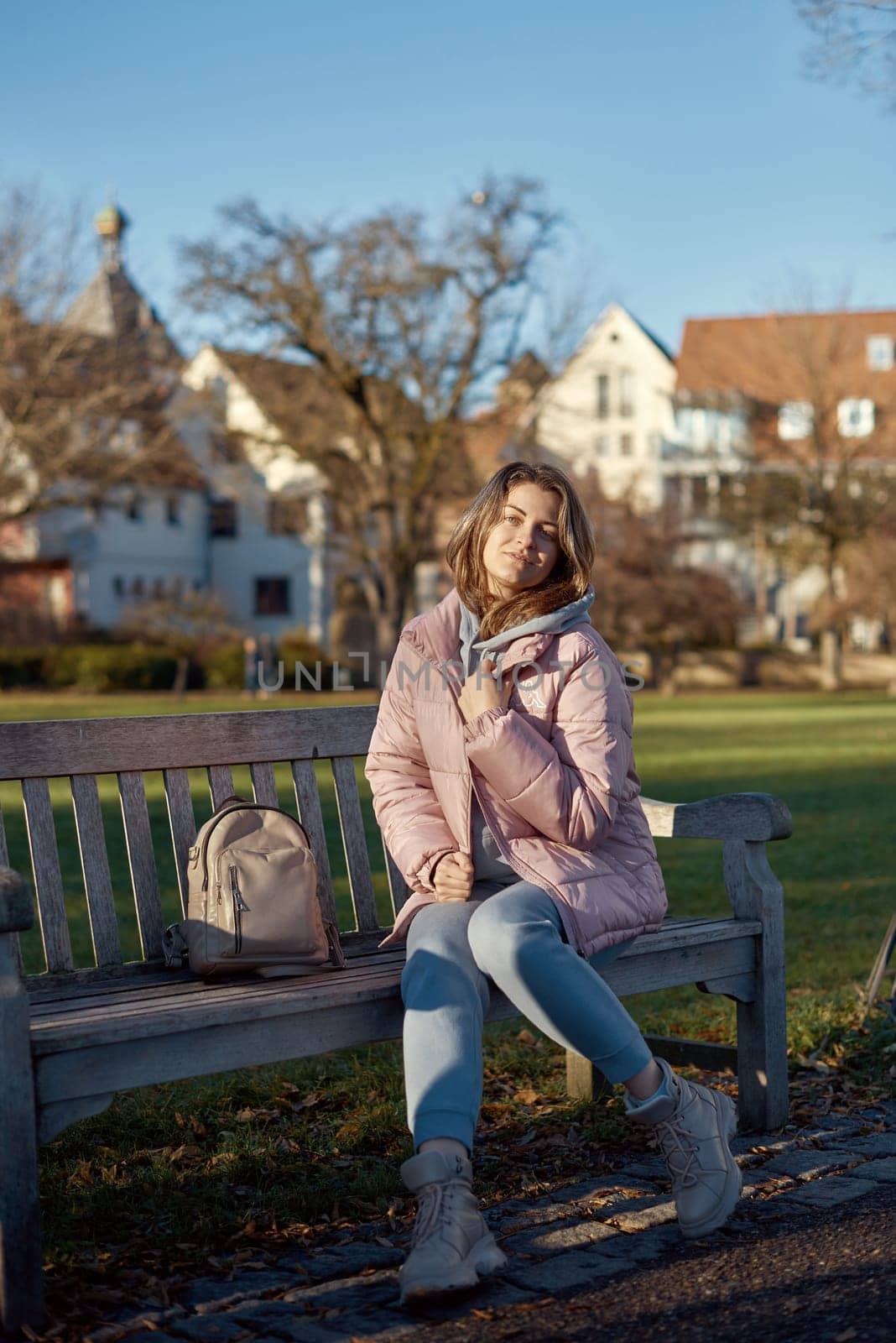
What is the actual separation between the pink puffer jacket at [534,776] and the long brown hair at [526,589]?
0.30 ft

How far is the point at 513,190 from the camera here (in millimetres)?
33594

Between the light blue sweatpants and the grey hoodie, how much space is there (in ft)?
0.55

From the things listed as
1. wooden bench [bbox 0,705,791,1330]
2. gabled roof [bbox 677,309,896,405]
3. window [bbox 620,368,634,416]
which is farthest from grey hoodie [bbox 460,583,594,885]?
window [bbox 620,368,634,416]

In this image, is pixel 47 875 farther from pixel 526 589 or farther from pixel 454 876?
pixel 526 589

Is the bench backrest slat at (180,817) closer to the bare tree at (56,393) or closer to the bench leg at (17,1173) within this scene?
the bench leg at (17,1173)

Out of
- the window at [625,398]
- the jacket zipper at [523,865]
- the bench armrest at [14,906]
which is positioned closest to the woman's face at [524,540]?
the jacket zipper at [523,865]

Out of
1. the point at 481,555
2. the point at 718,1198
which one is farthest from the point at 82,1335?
the point at 481,555

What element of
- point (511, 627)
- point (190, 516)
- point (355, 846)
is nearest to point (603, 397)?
point (190, 516)

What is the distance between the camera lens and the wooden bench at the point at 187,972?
118 inches

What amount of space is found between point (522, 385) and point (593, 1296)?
111ft

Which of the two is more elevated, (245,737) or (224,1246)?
(245,737)

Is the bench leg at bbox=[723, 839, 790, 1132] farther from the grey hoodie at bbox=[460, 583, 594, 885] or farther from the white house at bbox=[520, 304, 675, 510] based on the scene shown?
the white house at bbox=[520, 304, 675, 510]

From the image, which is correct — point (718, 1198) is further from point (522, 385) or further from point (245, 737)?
point (522, 385)

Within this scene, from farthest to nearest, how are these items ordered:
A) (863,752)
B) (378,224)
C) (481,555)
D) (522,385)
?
1. (522,385)
2. (378,224)
3. (863,752)
4. (481,555)
